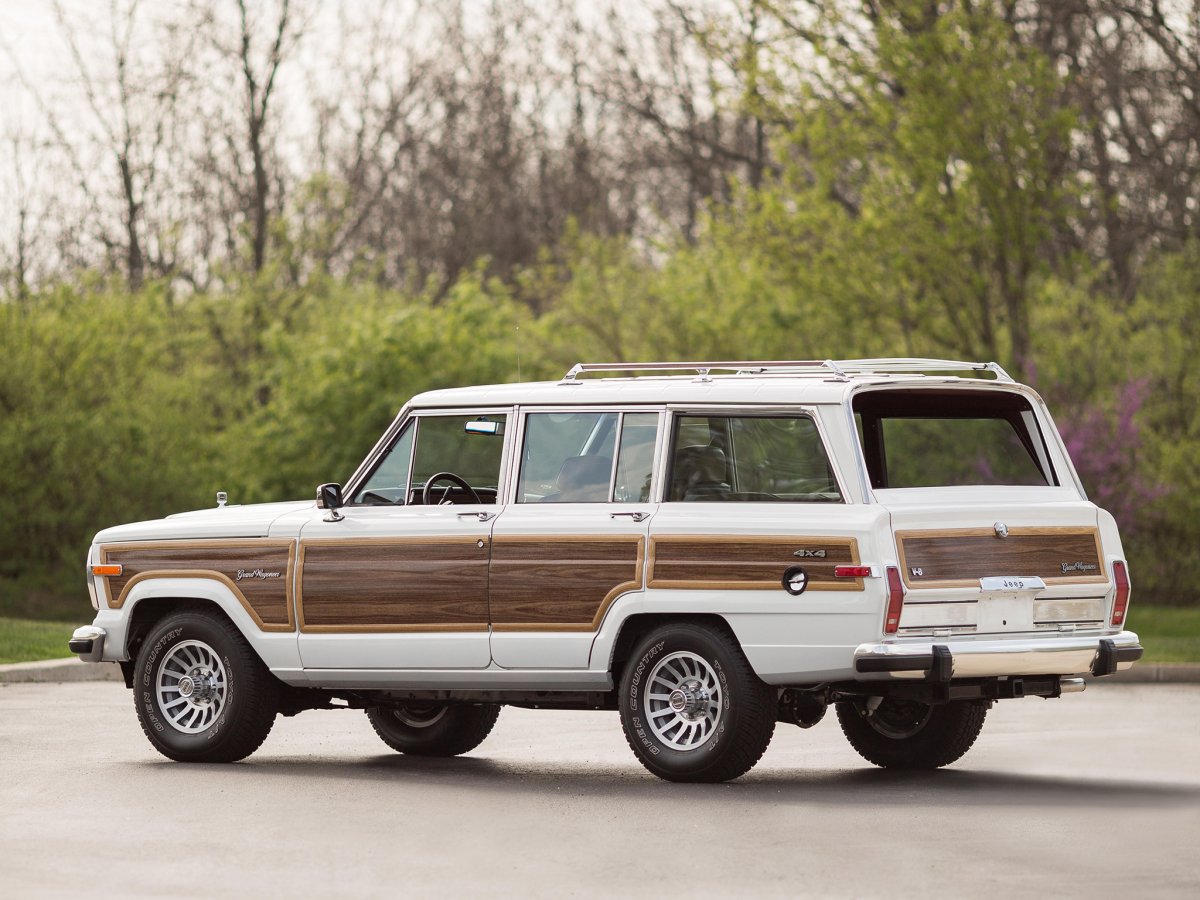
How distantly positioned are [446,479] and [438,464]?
10 centimetres

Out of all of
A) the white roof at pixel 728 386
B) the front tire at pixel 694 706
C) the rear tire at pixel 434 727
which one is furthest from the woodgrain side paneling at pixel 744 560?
the rear tire at pixel 434 727

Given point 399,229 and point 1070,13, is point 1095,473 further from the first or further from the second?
point 399,229

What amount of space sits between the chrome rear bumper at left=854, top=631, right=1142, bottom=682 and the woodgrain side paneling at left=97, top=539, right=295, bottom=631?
11.1 ft

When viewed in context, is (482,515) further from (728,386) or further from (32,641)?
(32,641)

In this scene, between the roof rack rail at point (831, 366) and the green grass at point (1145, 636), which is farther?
the green grass at point (1145, 636)

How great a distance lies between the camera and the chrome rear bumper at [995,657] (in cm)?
1002

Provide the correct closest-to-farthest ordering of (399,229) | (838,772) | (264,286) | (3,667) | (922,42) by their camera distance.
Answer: (838,772), (3,667), (922,42), (264,286), (399,229)

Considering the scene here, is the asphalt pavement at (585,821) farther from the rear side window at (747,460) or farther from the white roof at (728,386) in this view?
the white roof at (728,386)

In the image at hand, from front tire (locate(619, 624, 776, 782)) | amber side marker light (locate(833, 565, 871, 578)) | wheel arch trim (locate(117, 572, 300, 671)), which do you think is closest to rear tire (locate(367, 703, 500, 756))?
wheel arch trim (locate(117, 572, 300, 671))

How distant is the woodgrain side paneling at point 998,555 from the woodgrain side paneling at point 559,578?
1431 millimetres

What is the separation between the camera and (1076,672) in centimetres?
1059

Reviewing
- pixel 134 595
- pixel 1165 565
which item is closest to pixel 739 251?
pixel 1165 565

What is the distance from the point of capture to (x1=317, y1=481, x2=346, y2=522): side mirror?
38.5 feet

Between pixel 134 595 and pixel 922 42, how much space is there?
18.9 m
